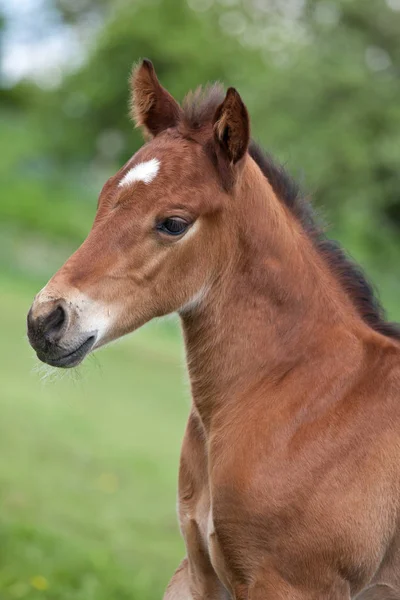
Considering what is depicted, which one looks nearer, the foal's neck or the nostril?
the nostril

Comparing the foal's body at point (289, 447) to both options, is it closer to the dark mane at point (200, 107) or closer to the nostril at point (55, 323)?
the dark mane at point (200, 107)

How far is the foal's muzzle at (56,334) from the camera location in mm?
3232

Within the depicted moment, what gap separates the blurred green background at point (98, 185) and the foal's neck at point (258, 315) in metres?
0.39

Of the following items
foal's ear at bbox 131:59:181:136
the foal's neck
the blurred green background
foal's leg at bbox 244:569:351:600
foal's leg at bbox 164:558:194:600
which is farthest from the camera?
the blurred green background

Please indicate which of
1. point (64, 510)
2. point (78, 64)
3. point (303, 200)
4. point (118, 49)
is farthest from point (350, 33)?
point (303, 200)

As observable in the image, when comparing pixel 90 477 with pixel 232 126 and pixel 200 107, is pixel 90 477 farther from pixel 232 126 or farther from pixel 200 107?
pixel 232 126

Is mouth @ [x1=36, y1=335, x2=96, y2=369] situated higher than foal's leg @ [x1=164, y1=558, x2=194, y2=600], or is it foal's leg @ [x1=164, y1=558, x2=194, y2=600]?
mouth @ [x1=36, y1=335, x2=96, y2=369]

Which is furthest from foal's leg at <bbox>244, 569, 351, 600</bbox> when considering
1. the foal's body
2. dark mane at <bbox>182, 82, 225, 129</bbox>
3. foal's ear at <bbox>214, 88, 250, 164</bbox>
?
dark mane at <bbox>182, 82, 225, 129</bbox>

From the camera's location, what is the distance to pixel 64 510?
889 cm

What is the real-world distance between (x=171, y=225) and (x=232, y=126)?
16.1 inches

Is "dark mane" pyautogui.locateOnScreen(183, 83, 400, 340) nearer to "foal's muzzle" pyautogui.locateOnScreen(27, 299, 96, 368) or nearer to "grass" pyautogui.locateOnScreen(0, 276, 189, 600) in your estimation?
"grass" pyautogui.locateOnScreen(0, 276, 189, 600)

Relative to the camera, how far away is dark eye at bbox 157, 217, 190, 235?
3.40m

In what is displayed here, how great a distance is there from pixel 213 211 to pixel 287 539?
1.18 m

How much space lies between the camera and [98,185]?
3369 cm
